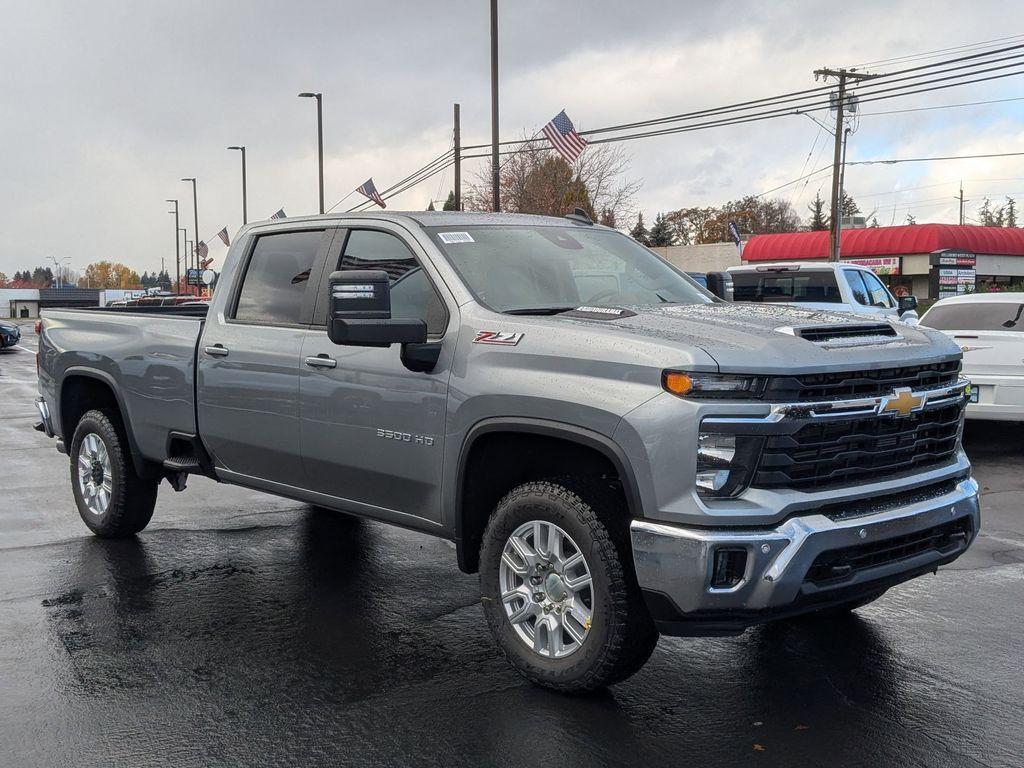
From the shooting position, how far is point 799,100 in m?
29.0

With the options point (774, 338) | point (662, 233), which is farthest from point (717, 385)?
point (662, 233)

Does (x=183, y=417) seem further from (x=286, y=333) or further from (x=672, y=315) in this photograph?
(x=672, y=315)

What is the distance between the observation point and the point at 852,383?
13.0 feet

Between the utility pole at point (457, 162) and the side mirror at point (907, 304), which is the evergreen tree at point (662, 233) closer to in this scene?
the utility pole at point (457, 162)

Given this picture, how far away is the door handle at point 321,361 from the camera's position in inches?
204

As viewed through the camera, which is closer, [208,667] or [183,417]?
[208,667]

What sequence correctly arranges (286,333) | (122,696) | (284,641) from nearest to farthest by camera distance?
(122,696) → (284,641) → (286,333)

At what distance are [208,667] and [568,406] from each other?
2032 mm

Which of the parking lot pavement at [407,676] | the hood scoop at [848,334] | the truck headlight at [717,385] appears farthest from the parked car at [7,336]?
the truck headlight at [717,385]

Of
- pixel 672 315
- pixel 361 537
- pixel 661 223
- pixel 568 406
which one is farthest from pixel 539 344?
pixel 661 223

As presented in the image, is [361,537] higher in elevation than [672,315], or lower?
lower

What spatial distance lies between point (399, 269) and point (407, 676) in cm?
192

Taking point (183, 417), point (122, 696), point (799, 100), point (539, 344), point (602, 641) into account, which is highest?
point (799, 100)

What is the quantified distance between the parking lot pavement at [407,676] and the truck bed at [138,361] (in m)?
0.90
